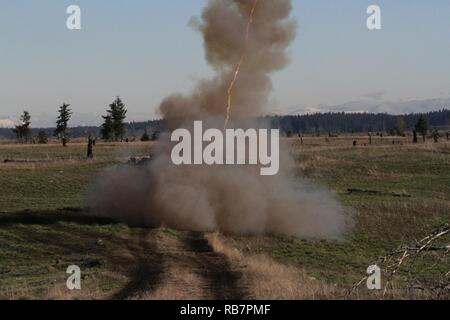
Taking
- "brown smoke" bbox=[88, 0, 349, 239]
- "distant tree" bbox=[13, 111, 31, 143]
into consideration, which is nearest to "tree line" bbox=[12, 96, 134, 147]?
"distant tree" bbox=[13, 111, 31, 143]

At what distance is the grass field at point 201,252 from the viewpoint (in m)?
16.8

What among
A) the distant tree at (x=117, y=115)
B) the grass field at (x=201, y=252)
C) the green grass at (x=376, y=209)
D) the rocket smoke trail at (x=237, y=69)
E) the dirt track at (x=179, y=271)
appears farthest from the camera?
the distant tree at (x=117, y=115)

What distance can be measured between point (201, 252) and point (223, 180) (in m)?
7.25

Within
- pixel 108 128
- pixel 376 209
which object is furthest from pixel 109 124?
pixel 376 209

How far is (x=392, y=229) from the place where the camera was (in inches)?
1202

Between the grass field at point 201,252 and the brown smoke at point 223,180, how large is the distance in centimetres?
131

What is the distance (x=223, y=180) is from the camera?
99.2 feet

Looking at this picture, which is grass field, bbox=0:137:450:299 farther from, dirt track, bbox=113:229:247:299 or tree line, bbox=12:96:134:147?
tree line, bbox=12:96:134:147

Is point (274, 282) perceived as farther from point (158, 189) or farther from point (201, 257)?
point (158, 189)

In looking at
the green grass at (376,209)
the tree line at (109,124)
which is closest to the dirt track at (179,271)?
the green grass at (376,209)

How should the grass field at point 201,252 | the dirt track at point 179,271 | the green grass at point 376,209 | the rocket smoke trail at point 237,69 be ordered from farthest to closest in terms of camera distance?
the rocket smoke trail at point 237,69 < the green grass at point 376,209 < the grass field at point 201,252 < the dirt track at point 179,271

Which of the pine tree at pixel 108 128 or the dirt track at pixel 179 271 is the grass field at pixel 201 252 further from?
the pine tree at pixel 108 128
